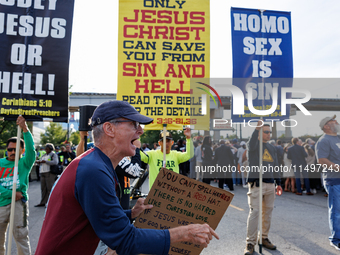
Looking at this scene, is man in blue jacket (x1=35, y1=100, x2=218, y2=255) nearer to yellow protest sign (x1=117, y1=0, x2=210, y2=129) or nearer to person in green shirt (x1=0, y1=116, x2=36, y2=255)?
person in green shirt (x1=0, y1=116, x2=36, y2=255)

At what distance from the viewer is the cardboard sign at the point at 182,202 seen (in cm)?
189

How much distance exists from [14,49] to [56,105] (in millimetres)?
965

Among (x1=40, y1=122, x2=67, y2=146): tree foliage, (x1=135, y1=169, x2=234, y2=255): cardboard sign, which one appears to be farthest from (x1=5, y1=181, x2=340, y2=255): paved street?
(x1=40, y1=122, x2=67, y2=146): tree foliage

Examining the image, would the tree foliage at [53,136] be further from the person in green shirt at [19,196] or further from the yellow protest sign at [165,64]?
the yellow protest sign at [165,64]

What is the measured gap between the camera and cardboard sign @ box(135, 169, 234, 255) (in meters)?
1.89

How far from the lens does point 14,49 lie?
3629 mm

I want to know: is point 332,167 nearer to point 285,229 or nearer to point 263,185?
point 263,185

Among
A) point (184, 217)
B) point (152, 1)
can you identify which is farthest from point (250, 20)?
point (184, 217)

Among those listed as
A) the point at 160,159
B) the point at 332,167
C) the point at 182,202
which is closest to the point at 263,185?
the point at 332,167

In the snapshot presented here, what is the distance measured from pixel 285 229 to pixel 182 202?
4.89 metres

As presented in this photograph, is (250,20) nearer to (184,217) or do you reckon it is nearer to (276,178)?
(276,178)

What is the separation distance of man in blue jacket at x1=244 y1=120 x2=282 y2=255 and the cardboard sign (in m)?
2.92

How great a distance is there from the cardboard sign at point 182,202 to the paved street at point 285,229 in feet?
9.42

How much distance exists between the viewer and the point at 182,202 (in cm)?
190
